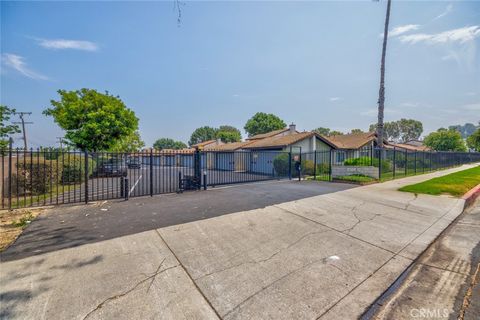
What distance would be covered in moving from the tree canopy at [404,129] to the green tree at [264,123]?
4895 centimetres

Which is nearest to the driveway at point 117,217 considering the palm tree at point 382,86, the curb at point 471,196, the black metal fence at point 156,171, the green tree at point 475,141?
the black metal fence at point 156,171

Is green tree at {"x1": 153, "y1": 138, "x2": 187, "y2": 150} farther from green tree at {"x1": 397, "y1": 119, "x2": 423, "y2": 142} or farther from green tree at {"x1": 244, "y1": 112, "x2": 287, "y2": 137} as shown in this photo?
green tree at {"x1": 397, "y1": 119, "x2": 423, "y2": 142}

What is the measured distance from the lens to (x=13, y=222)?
17.9ft

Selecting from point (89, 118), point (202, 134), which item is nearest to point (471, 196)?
point (89, 118)

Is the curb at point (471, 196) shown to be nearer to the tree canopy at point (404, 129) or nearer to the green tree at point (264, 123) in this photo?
the green tree at point (264, 123)

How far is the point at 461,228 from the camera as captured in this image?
5.52 metres

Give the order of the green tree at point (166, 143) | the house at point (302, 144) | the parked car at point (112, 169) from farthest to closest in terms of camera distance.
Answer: the green tree at point (166, 143), the house at point (302, 144), the parked car at point (112, 169)

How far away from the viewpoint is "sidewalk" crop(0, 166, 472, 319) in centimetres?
257

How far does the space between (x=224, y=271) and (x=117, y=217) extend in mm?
3884

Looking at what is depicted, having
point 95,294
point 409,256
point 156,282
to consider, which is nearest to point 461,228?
point 409,256

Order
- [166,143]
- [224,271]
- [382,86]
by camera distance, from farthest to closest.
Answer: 1. [166,143]
2. [382,86]
3. [224,271]

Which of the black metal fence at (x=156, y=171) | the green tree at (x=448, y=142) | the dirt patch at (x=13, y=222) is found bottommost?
the dirt patch at (x=13, y=222)

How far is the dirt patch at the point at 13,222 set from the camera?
14.4ft

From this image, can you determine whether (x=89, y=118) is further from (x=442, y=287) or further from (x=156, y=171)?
(x=442, y=287)
